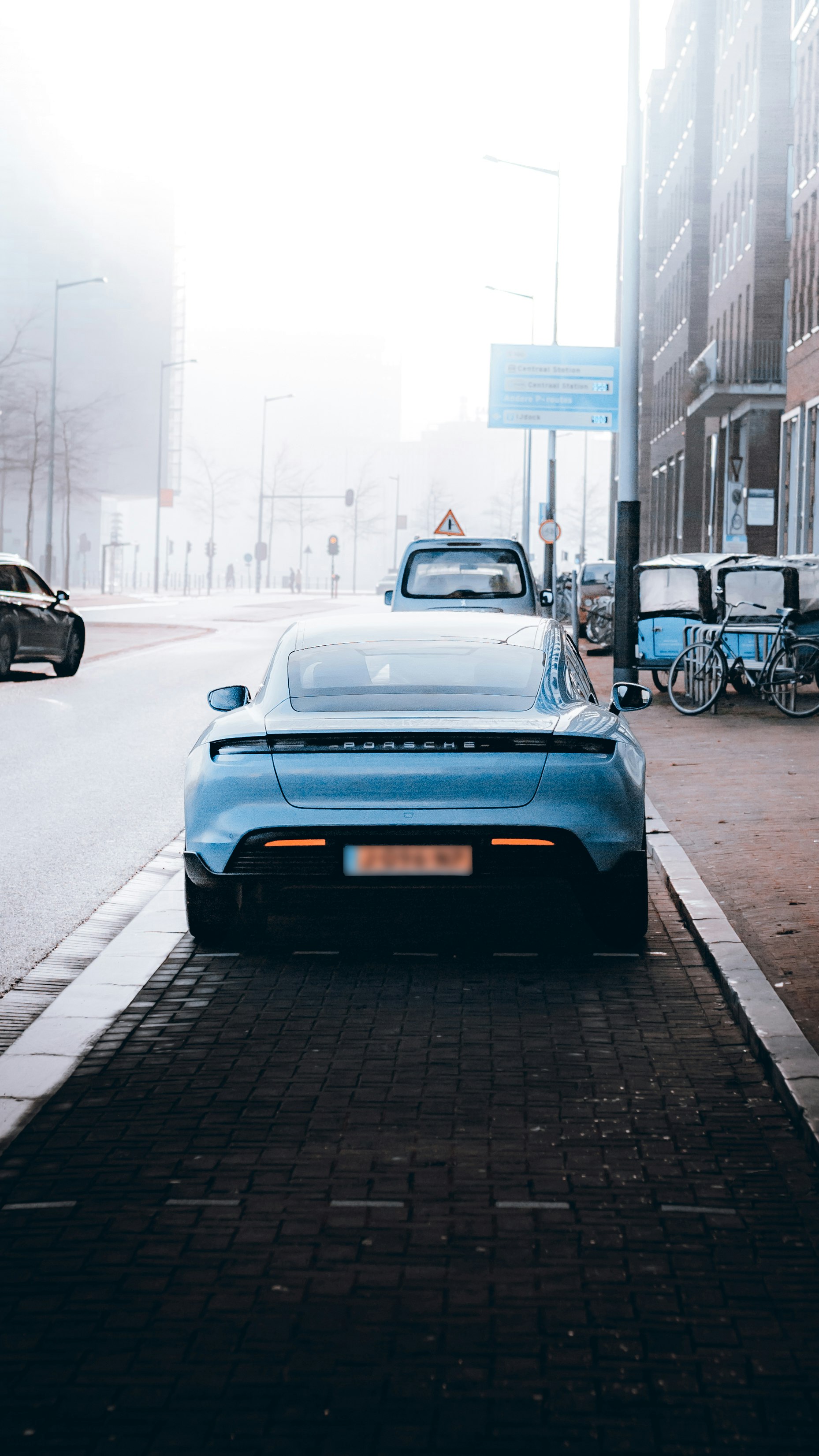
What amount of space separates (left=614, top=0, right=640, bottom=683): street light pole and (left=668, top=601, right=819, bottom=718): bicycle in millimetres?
629

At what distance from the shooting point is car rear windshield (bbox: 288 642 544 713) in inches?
265

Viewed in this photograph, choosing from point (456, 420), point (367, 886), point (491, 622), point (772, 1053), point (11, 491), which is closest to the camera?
point (772, 1053)

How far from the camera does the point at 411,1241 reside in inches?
150

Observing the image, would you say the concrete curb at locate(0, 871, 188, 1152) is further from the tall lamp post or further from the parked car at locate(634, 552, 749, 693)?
the tall lamp post

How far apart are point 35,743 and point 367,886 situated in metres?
9.51

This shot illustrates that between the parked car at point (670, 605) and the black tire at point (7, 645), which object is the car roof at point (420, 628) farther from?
the black tire at point (7, 645)

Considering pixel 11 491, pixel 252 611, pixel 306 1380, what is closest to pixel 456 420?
pixel 11 491

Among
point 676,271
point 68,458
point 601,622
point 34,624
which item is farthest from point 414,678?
point 676,271

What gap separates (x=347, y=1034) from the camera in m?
5.62

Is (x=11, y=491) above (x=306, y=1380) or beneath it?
above

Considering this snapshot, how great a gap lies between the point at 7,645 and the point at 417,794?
1799 cm

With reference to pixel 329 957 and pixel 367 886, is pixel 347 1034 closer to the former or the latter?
pixel 367 886

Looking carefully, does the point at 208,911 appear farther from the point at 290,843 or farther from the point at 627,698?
the point at 627,698

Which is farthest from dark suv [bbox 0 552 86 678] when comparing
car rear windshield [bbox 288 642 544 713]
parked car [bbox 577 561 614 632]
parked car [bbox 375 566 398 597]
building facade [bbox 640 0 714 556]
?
parked car [bbox 375 566 398 597]
